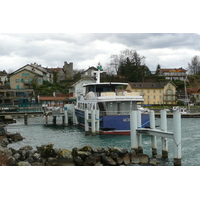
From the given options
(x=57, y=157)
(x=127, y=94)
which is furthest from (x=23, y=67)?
(x=57, y=157)

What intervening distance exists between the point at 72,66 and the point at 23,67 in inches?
967

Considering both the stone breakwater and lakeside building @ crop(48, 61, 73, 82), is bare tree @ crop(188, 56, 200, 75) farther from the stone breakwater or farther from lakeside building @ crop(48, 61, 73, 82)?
the stone breakwater

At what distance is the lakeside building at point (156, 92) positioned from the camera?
7094 cm

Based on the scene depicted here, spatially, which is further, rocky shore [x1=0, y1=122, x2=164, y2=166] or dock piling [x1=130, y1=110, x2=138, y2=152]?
dock piling [x1=130, y1=110, x2=138, y2=152]

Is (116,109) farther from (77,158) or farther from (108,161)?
(77,158)

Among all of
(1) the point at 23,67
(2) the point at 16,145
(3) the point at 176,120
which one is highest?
(1) the point at 23,67

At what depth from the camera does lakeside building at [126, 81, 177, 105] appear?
70938mm

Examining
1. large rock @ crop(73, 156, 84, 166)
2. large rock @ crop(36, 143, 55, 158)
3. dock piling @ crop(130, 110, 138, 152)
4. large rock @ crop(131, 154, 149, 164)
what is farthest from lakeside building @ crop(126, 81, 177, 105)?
large rock @ crop(73, 156, 84, 166)

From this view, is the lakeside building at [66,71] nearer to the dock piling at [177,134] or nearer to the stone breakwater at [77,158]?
the stone breakwater at [77,158]

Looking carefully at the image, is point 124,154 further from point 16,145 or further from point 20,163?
point 16,145

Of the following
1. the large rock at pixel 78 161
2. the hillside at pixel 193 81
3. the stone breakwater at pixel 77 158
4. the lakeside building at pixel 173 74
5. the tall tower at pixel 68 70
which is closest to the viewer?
the large rock at pixel 78 161

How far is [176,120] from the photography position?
47.1 ft

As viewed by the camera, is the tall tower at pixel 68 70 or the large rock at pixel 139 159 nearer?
the large rock at pixel 139 159

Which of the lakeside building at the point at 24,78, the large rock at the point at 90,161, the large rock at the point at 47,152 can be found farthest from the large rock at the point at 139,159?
the lakeside building at the point at 24,78
